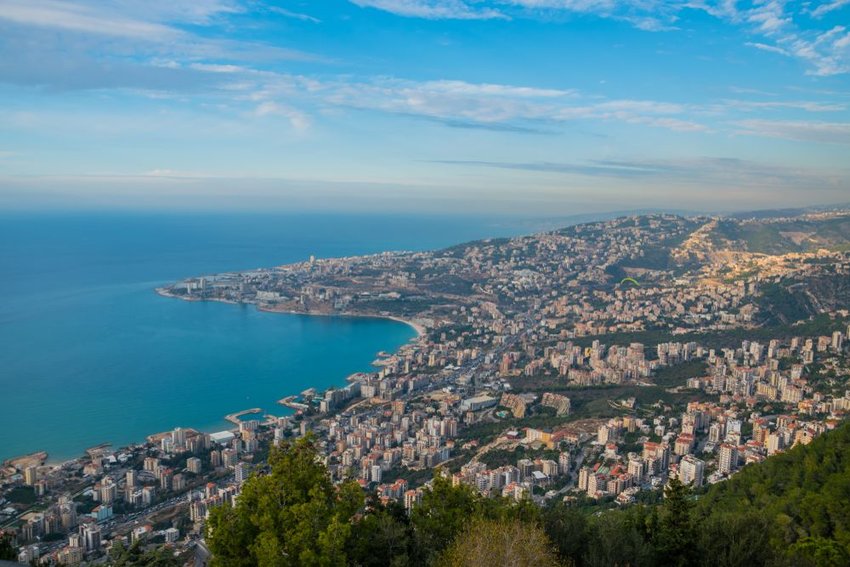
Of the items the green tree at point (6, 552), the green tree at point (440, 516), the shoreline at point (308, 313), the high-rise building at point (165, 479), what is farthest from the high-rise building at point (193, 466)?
the shoreline at point (308, 313)

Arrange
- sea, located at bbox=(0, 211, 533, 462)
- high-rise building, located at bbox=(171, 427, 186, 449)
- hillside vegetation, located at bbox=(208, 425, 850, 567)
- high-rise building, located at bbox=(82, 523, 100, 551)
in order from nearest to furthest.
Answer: hillside vegetation, located at bbox=(208, 425, 850, 567) < high-rise building, located at bbox=(82, 523, 100, 551) < high-rise building, located at bbox=(171, 427, 186, 449) < sea, located at bbox=(0, 211, 533, 462)

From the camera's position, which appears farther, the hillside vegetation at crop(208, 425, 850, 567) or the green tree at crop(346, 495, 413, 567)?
the green tree at crop(346, 495, 413, 567)

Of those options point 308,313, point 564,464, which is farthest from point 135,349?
point 564,464

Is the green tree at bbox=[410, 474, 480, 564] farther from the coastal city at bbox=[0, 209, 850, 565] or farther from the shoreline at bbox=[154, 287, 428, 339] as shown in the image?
the shoreline at bbox=[154, 287, 428, 339]

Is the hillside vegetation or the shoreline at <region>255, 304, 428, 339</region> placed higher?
the hillside vegetation

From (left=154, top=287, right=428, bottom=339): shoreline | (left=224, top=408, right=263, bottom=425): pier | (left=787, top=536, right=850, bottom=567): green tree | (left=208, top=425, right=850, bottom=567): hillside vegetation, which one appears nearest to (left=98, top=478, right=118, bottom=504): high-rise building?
(left=224, top=408, right=263, bottom=425): pier

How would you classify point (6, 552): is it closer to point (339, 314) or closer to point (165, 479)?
point (165, 479)

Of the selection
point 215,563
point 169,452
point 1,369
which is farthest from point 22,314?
point 215,563

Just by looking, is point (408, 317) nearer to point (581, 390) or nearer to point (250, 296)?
point (250, 296)
